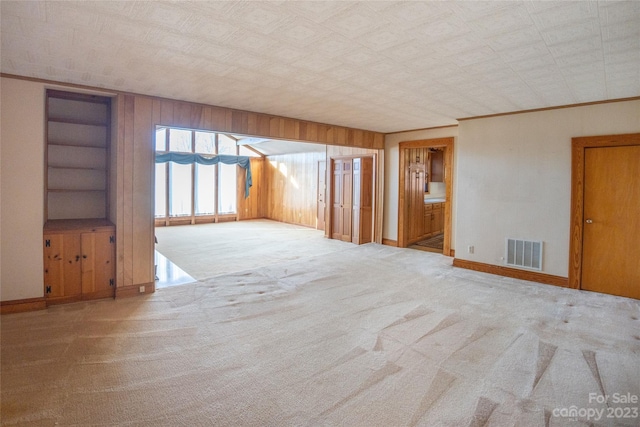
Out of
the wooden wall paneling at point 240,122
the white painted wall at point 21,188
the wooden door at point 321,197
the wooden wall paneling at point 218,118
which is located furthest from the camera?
the wooden door at point 321,197

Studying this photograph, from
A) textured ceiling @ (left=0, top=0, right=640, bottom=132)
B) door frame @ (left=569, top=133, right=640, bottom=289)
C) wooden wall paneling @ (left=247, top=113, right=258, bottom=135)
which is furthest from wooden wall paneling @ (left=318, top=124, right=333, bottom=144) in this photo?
door frame @ (left=569, top=133, right=640, bottom=289)

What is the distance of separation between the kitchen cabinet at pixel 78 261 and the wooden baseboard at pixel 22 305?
3.6 inches

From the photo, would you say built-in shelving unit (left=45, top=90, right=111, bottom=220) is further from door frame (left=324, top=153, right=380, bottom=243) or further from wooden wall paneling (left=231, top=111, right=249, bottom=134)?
door frame (left=324, top=153, right=380, bottom=243)

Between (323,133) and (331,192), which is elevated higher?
(323,133)

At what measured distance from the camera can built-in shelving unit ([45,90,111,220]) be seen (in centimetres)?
434

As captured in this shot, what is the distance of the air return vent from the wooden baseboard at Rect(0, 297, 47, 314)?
6033mm

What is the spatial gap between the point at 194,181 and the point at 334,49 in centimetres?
957

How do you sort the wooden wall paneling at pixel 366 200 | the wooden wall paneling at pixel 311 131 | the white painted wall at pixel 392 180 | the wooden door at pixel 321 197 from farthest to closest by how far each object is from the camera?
the wooden door at pixel 321 197
the wooden wall paneling at pixel 366 200
the white painted wall at pixel 392 180
the wooden wall paneling at pixel 311 131

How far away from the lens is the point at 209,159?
11172 millimetres

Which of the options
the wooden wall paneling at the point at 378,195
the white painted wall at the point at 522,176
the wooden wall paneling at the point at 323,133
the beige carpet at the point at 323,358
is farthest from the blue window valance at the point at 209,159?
the white painted wall at the point at 522,176

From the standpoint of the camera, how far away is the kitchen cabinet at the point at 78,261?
370 centimetres

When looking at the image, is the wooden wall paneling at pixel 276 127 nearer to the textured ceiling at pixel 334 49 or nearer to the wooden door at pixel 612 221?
the textured ceiling at pixel 334 49

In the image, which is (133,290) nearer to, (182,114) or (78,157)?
(78,157)

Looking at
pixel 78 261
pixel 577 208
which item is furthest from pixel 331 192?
pixel 78 261
